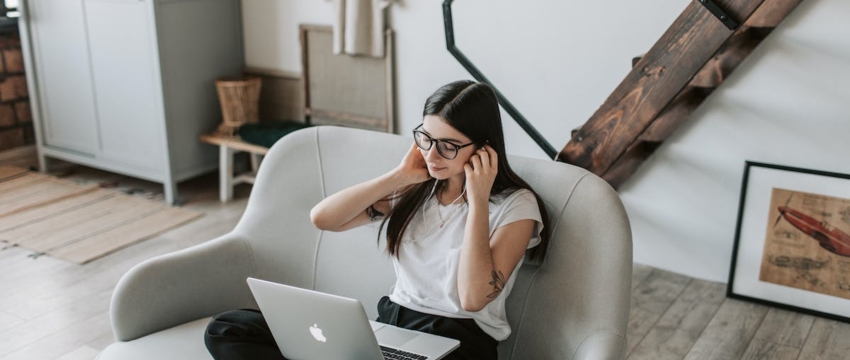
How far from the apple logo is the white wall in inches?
84.3

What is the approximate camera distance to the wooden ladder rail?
8.89 feet

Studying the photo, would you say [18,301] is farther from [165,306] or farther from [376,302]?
[376,302]

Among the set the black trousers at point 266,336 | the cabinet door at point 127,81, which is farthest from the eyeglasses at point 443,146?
the cabinet door at point 127,81

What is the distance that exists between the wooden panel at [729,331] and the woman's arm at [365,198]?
4.52 feet

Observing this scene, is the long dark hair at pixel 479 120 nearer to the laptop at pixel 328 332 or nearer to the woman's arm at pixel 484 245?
the woman's arm at pixel 484 245

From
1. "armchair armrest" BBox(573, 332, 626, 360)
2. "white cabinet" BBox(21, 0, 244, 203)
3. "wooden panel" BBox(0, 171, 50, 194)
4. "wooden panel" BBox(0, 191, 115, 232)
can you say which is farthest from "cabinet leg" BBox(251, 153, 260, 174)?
"armchair armrest" BBox(573, 332, 626, 360)

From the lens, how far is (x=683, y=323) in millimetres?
3080

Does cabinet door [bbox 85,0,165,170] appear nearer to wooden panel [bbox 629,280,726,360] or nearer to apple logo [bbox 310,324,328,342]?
wooden panel [bbox 629,280,726,360]

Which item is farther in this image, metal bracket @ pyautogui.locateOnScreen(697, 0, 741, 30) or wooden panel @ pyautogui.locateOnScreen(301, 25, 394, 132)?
wooden panel @ pyautogui.locateOnScreen(301, 25, 394, 132)

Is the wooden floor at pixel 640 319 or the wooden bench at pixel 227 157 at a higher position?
the wooden bench at pixel 227 157

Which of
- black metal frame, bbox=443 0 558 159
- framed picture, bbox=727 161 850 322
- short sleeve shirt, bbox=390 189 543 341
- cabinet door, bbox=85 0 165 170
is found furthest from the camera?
cabinet door, bbox=85 0 165 170

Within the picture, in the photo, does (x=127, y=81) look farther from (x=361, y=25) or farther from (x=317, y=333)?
(x=317, y=333)

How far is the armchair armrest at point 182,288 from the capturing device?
6.84 feet

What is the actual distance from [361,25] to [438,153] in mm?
2310
